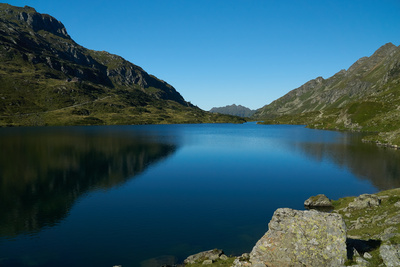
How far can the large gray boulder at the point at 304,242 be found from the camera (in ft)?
61.5

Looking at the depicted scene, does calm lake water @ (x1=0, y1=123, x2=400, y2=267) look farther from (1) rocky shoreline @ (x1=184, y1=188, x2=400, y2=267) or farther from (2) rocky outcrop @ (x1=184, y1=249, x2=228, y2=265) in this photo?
(1) rocky shoreline @ (x1=184, y1=188, x2=400, y2=267)

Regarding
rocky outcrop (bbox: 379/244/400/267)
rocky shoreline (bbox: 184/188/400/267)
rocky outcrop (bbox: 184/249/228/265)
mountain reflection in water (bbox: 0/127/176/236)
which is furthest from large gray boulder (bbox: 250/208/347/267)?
mountain reflection in water (bbox: 0/127/176/236)

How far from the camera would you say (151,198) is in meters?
52.2

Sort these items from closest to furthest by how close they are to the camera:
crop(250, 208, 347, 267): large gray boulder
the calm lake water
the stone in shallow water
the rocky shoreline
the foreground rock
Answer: the rocky shoreline < crop(250, 208, 347, 267): large gray boulder < the stone in shallow water < the calm lake water < the foreground rock

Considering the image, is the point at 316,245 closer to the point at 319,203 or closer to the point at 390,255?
the point at 390,255

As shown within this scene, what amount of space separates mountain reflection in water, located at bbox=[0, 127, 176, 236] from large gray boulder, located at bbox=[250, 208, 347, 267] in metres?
34.5

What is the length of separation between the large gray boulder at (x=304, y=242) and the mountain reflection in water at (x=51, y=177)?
3446 cm

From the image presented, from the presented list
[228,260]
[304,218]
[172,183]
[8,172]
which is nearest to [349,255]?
[304,218]

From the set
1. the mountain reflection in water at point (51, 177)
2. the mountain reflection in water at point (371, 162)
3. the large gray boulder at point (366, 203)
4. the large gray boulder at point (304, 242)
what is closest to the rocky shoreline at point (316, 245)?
the large gray boulder at point (304, 242)

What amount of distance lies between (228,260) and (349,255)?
11.1 meters

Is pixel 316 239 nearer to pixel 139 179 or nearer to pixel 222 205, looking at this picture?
pixel 222 205

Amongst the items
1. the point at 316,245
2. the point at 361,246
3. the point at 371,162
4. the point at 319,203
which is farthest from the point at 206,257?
the point at 371,162

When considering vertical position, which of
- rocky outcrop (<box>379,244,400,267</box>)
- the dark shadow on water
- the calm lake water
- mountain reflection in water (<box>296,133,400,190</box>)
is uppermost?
rocky outcrop (<box>379,244,400,267</box>)

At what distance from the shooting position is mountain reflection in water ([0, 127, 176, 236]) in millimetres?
42156
